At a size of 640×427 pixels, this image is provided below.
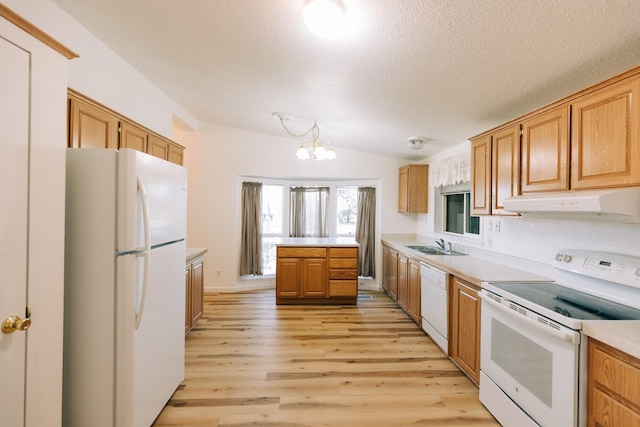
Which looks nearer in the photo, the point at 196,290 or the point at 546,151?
the point at 546,151

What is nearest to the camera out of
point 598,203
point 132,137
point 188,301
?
point 598,203

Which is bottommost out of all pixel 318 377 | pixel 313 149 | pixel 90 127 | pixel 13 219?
pixel 318 377

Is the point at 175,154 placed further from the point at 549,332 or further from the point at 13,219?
the point at 549,332

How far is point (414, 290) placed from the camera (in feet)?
11.0

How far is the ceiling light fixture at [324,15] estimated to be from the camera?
1.39 meters

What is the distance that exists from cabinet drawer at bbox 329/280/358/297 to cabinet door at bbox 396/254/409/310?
64 cm

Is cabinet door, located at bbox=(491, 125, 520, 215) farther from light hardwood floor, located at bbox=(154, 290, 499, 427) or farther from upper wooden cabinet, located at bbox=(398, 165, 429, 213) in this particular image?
upper wooden cabinet, located at bbox=(398, 165, 429, 213)

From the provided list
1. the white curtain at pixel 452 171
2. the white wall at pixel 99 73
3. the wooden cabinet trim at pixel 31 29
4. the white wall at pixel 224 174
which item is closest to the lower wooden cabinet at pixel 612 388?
the white curtain at pixel 452 171

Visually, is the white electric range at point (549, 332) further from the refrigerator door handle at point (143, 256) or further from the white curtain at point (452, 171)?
the refrigerator door handle at point (143, 256)

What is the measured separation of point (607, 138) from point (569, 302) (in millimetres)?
929

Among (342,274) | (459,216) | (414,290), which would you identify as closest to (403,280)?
(414,290)

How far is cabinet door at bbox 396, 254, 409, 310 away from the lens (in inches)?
143

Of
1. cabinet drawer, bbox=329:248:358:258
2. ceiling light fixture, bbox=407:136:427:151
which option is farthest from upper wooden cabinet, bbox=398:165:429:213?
cabinet drawer, bbox=329:248:358:258

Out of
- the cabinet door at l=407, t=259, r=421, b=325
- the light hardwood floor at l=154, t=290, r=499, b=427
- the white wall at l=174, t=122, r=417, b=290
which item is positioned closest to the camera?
the light hardwood floor at l=154, t=290, r=499, b=427
